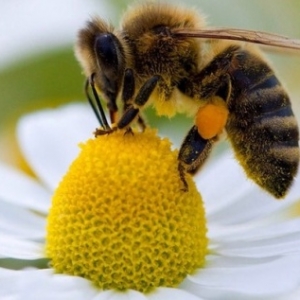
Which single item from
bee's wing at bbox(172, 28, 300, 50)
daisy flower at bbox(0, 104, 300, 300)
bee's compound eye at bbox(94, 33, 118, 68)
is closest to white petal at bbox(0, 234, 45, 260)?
daisy flower at bbox(0, 104, 300, 300)

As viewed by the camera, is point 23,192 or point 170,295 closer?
point 170,295

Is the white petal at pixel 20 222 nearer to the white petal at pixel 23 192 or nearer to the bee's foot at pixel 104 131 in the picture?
the white petal at pixel 23 192

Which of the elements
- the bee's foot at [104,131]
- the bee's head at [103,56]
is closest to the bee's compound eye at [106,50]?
the bee's head at [103,56]

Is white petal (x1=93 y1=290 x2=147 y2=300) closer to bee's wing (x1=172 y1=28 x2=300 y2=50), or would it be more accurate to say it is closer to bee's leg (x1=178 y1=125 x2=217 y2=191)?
bee's leg (x1=178 y1=125 x2=217 y2=191)

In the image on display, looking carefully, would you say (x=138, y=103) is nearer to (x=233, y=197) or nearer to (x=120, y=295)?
(x=120, y=295)

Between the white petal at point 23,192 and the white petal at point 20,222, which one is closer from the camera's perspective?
the white petal at point 20,222

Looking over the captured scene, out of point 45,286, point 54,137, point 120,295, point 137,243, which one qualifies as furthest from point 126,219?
point 54,137
